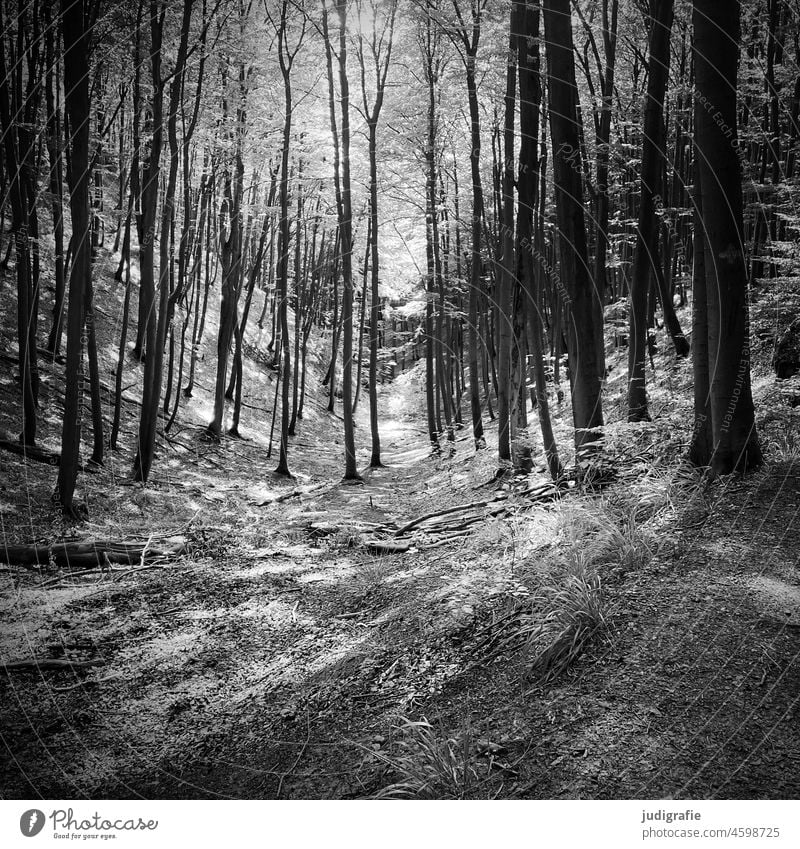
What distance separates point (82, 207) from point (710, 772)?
8814mm

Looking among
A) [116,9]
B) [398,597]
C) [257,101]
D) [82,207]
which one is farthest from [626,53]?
[398,597]

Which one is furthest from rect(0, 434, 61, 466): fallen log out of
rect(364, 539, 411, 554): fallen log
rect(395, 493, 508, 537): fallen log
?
rect(395, 493, 508, 537): fallen log

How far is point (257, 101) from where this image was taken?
575 inches

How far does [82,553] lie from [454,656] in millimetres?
4603

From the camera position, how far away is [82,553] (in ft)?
19.2

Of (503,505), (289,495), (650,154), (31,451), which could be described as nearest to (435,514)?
(503,505)

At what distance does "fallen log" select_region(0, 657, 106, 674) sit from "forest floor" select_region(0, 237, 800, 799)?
1.5 inches

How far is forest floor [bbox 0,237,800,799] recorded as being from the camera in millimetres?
2350

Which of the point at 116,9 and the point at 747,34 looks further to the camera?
the point at 747,34

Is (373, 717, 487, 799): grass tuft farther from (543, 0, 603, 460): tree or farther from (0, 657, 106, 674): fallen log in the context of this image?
(543, 0, 603, 460): tree

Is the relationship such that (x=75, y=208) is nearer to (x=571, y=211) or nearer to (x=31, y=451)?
(x=31, y=451)

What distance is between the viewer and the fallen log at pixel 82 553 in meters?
5.60

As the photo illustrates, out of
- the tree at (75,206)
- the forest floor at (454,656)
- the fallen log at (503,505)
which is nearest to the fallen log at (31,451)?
the tree at (75,206)
